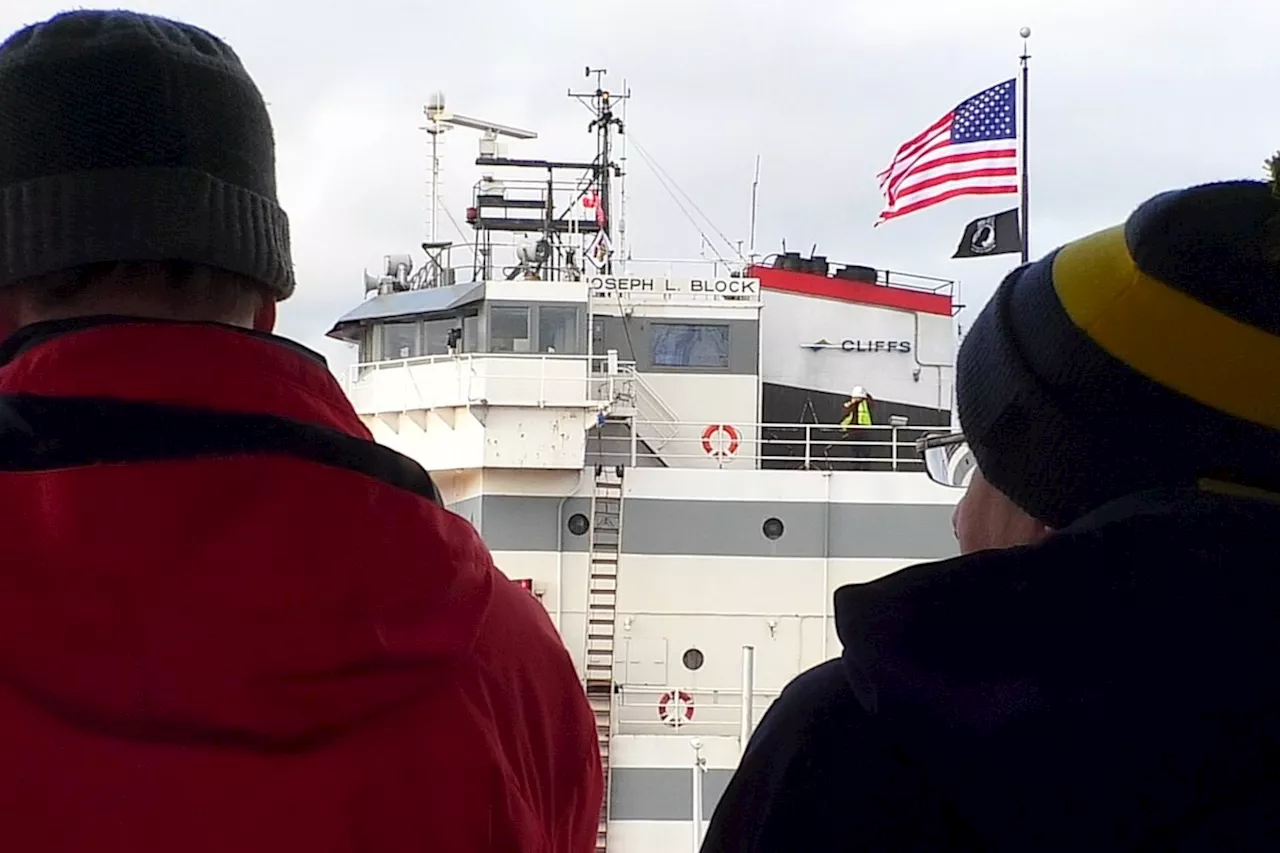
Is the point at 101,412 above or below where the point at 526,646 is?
above

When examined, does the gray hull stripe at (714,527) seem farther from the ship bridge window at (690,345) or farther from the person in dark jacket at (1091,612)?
the person in dark jacket at (1091,612)

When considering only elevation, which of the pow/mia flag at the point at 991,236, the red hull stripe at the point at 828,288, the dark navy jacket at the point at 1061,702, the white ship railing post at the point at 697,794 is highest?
the red hull stripe at the point at 828,288

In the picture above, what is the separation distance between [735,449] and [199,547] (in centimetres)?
1074

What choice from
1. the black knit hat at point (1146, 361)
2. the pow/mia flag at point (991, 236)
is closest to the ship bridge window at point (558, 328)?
the pow/mia flag at point (991, 236)

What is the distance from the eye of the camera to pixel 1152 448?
1.07 meters

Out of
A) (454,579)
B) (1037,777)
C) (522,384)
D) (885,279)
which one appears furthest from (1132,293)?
(885,279)

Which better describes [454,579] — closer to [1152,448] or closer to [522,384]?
[1152,448]

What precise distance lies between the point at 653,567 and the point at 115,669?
32.4 feet

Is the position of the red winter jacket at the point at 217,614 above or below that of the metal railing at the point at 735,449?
below

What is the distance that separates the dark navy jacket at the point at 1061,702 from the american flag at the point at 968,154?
796cm

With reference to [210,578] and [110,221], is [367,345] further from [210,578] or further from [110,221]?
[210,578]

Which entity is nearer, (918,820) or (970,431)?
(918,820)

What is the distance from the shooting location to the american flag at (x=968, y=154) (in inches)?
345

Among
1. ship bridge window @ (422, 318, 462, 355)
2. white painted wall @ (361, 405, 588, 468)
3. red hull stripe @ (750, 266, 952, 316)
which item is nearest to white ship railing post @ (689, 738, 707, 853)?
white painted wall @ (361, 405, 588, 468)
